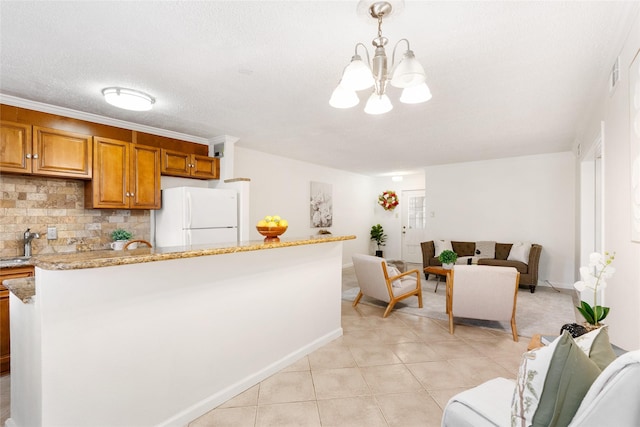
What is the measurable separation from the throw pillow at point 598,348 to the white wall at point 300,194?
466 centimetres

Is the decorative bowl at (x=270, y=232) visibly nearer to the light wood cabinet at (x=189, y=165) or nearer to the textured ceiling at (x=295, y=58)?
the textured ceiling at (x=295, y=58)

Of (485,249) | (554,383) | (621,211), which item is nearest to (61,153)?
(554,383)

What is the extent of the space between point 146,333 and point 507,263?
18.4 feet

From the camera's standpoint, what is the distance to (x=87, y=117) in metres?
3.52

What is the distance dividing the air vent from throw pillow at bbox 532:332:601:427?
2275 mm

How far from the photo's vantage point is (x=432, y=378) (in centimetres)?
258

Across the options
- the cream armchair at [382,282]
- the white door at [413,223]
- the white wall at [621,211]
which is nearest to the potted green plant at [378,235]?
the white door at [413,223]

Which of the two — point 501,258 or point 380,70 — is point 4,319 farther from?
point 501,258

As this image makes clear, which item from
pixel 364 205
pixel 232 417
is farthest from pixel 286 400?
pixel 364 205

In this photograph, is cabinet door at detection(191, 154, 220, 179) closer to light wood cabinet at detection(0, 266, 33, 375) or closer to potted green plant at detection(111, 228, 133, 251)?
potted green plant at detection(111, 228, 133, 251)

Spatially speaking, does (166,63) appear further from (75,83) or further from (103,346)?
(103,346)

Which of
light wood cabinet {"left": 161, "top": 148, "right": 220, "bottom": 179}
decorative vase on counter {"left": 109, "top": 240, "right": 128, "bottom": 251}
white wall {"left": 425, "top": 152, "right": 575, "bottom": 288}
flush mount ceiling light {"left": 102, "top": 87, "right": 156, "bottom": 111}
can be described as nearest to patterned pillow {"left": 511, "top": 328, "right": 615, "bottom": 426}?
flush mount ceiling light {"left": 102, "top": 87, "right": 156, "bottom": 111}

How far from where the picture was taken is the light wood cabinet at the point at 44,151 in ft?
9.42

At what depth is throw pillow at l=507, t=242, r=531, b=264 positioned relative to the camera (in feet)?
17.9
